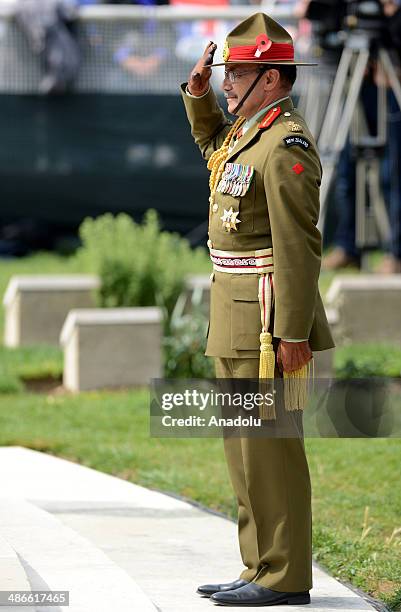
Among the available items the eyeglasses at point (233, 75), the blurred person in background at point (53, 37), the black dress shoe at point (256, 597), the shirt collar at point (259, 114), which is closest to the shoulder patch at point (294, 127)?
the shirt collar at point (259, 114)

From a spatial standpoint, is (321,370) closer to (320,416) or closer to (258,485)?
(320,416)

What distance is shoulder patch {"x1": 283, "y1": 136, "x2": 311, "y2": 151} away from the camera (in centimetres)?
445

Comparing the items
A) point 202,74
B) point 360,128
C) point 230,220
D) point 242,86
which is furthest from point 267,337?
point 360,128

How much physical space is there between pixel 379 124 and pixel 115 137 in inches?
114

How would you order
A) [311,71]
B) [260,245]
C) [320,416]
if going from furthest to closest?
[311,71], [320,416], [260,245]

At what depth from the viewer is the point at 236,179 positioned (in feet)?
15.0

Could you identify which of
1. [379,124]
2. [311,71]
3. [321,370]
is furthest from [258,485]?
[311,71]

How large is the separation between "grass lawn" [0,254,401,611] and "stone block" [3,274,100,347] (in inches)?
28.4

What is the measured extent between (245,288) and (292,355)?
26cm

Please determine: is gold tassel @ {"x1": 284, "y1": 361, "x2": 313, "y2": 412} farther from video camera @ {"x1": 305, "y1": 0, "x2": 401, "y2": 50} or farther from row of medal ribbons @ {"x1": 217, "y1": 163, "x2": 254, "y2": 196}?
video camera @ {"x1": 305, "y1": 0, "x2": 401, "y2": 50}

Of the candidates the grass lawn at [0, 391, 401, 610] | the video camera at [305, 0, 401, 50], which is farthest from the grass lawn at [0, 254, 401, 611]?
the video camera at [305, 0, 401, 50]

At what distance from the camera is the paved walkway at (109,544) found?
4582 mm

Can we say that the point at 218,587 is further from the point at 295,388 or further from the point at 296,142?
the point at 296,142

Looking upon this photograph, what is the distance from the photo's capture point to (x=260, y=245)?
4.55 meters
